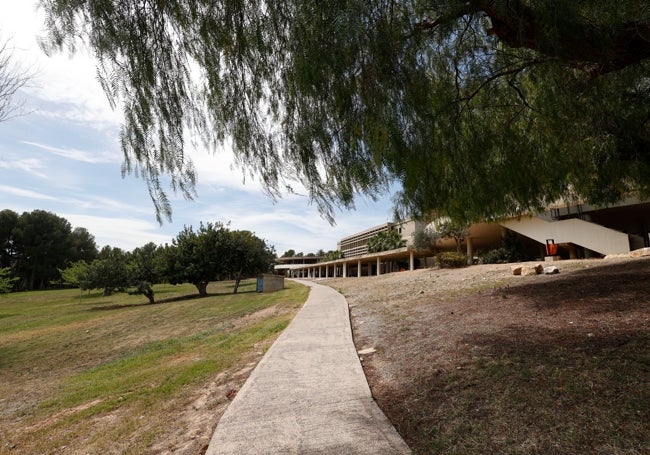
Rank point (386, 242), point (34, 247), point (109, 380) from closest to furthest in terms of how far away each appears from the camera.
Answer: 1. point (109, 380)
2. point (386, 242)
3. point (34, 247)

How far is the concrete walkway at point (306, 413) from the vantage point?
3.17 m

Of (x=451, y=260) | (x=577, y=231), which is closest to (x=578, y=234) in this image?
(x=577, y=231)

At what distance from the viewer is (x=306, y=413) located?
3873 mm

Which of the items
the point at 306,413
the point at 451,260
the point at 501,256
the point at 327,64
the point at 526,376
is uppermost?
the point at 327,64

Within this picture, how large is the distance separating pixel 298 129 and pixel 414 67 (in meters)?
1.27

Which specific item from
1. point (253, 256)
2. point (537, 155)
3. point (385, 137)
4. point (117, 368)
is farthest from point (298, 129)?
point (253, 256)

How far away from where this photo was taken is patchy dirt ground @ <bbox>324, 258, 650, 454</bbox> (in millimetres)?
2838

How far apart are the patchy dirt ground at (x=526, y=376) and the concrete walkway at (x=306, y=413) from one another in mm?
274

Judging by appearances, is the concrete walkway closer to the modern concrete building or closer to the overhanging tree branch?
the overhanging tree branch

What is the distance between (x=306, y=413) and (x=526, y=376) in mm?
2427

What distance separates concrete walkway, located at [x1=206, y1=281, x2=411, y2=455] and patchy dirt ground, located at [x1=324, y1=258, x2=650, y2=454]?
0.27 metres

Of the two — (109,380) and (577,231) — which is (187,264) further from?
(577,231)

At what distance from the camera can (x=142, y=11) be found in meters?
2.96

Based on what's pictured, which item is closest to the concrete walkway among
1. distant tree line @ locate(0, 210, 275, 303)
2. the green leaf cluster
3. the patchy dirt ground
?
the patchy dirt ground
